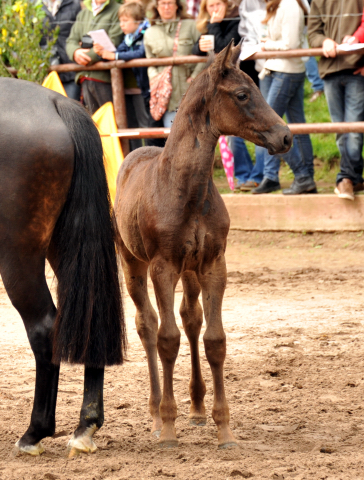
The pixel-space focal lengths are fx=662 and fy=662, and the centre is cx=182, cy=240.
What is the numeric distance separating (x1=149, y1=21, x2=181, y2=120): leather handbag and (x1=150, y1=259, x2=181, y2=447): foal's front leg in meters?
5.17

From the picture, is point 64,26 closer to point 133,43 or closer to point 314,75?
point 133,43

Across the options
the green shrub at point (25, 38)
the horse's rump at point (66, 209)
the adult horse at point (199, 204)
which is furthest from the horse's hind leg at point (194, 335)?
the green shrub at point (25, 38)

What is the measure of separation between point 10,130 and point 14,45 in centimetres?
666

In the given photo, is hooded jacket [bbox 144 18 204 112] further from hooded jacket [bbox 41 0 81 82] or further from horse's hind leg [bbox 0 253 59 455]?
horse's hind leg [bbox 0 253 59 455]

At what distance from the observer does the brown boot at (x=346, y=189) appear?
7.85 m

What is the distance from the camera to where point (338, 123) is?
786 centimetres

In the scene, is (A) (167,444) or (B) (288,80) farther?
(B) (288,80)

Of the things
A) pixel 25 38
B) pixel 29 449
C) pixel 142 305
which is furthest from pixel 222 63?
pixel 25 38

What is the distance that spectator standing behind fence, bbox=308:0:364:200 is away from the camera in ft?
25.0

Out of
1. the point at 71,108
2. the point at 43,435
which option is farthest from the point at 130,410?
the point at 71,108

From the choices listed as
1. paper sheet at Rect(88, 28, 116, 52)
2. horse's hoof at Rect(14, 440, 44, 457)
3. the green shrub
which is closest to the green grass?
paper sheet at Rect(88, 28, 116, 52)

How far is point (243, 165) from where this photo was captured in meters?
8.99

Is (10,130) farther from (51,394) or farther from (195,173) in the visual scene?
(51,394)

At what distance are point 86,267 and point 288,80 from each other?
214 inches
